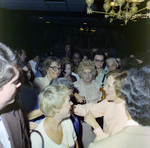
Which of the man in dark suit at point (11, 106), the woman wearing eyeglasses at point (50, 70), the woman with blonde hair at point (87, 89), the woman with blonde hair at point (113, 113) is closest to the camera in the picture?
the man in dark suit at point (11, 106)

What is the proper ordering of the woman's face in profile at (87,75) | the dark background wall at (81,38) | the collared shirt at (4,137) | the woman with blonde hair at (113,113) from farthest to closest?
the dark background wall at (81,38), the woman's face in profile at (87,75), the woman with blonde hair at (113,113), the collared shirt at (4,137)

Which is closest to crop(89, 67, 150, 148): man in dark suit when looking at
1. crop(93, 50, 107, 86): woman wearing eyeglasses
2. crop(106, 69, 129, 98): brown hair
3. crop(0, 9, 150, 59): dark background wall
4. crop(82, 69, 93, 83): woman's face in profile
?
crop(106, 69, 129, 98): brown hair

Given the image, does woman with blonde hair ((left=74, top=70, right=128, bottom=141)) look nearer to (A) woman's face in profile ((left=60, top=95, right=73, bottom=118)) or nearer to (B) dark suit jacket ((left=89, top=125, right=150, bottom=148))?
(A) woman's face in profile ((left=60, top=95, right=73, bottom=118))

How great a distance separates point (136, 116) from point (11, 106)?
973mm

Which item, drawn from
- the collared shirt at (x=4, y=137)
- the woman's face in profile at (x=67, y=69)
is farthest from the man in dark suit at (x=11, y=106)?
the woman's face in profile at (x=67, y=69)

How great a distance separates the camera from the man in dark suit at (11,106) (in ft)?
2.69

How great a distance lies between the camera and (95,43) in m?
10.7

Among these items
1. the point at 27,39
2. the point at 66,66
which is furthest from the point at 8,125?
the point at 27,39

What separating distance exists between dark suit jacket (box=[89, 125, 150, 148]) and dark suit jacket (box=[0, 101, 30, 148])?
60 cm

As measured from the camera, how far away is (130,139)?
86 centimetres

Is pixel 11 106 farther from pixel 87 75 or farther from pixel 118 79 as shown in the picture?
pixel 87 75

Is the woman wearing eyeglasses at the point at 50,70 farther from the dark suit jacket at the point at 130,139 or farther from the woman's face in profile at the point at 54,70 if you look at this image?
the dark suit jacket at the point at 130,139

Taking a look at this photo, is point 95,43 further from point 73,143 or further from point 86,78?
point 73,143

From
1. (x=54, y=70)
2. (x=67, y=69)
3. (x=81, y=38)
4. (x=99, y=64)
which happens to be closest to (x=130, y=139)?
(x=54, y=70)
